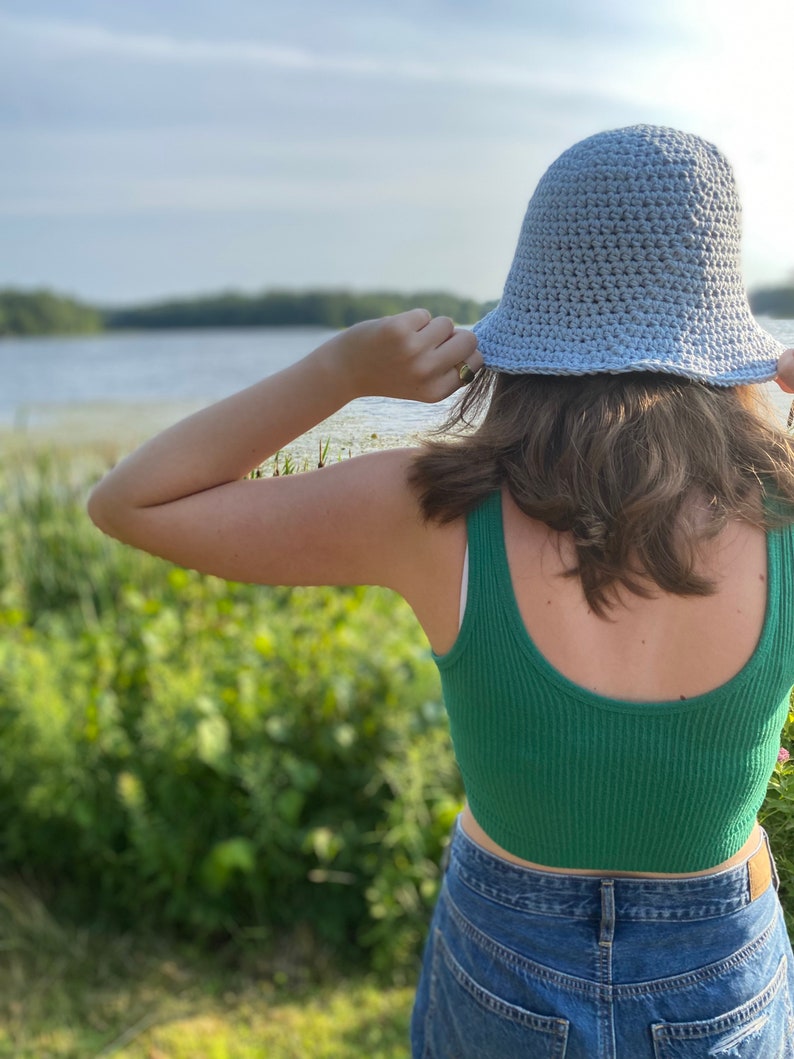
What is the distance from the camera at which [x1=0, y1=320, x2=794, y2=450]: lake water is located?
491cm

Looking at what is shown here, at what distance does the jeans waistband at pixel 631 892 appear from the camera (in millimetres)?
1182

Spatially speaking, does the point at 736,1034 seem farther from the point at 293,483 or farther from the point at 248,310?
the point at 248,310

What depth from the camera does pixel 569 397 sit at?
1.16 m

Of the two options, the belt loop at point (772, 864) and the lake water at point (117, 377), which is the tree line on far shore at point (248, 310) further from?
the belt loop at point (772, 864)

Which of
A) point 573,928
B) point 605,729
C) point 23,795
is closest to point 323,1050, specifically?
point 23,795

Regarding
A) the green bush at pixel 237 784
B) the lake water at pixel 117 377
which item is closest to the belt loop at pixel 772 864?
the green bush at pixel 237 784

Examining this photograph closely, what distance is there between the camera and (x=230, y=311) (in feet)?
15.9

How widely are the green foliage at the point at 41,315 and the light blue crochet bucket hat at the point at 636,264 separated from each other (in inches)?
318

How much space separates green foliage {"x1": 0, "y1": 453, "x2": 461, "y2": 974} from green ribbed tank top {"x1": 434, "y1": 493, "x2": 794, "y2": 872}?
152cm

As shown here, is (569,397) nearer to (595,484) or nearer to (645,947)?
(595,484)

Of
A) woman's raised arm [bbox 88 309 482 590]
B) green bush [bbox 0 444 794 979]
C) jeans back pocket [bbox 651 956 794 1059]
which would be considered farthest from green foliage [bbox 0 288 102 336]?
jeans back pocket [bbox 651 956 794 1059]

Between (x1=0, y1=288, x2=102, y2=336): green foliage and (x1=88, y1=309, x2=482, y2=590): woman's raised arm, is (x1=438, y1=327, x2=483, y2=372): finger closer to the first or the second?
(x1=88, y1=309, x2=482, y2=590): woman's raised arm

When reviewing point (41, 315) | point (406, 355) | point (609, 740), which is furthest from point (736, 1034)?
point (41, 315)

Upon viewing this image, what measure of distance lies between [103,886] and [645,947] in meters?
2.16
